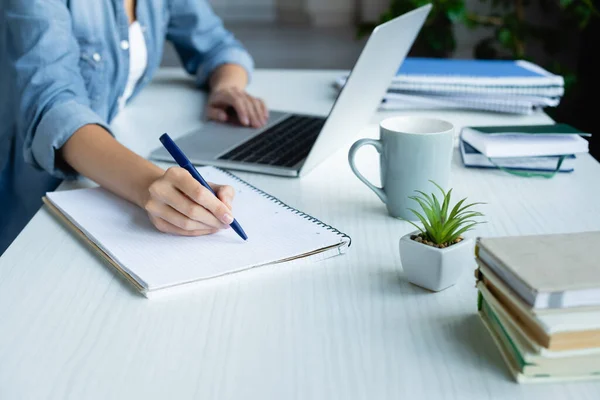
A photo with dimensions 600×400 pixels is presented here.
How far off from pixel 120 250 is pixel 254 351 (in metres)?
0.22

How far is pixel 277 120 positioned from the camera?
3.87ft

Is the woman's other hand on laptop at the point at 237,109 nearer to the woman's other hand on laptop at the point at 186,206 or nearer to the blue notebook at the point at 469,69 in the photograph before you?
the blue notebook at the point at 469,69

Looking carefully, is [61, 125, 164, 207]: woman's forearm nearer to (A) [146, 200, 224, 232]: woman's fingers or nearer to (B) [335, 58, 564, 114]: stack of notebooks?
(A) [146, 200, 224, 232]: woman's fingers

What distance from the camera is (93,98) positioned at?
1.21m

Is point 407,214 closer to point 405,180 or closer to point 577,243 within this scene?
point 405,180

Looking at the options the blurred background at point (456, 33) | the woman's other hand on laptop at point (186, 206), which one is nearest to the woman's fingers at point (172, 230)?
the woman's other hand on laptop at point (186, 206)

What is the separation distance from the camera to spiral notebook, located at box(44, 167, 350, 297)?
25.6 inches

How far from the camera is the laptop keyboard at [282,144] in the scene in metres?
0.98

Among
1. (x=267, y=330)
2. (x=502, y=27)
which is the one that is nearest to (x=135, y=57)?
(x=267, y=330)

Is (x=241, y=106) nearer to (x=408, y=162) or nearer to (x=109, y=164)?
(x=109, y=164)

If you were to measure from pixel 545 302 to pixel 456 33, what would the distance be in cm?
300

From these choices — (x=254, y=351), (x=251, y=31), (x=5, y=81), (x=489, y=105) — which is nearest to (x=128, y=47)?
(x=5, y=81)

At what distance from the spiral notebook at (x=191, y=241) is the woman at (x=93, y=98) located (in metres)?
0.02

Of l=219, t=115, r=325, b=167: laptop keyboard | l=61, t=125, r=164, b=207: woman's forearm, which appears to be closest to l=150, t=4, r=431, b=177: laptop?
l=219, t=115, r=325, b=167: laptop keyboard
